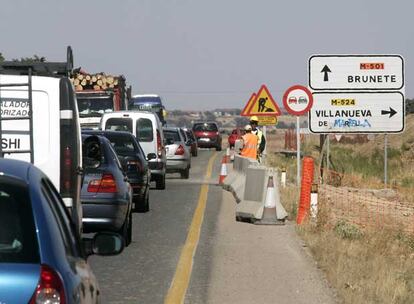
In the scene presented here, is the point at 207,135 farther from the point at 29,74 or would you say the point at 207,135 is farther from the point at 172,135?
the point at 29,74

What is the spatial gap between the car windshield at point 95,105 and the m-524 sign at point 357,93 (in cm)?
1212

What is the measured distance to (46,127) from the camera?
9195 millimetres

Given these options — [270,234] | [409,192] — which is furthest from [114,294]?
[409,192]

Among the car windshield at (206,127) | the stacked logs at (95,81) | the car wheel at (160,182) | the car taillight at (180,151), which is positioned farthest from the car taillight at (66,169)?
the car windshield at (206,127)

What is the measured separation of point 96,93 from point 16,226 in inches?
1187

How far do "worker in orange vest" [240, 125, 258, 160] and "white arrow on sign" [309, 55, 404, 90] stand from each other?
77.2 inches

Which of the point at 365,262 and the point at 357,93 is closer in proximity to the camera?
the point at 365,262

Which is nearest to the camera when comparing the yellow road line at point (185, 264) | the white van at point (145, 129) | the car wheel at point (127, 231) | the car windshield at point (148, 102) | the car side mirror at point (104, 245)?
the car side mirror at point (104, 245)

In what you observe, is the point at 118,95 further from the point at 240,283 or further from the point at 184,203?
the point at 240,283

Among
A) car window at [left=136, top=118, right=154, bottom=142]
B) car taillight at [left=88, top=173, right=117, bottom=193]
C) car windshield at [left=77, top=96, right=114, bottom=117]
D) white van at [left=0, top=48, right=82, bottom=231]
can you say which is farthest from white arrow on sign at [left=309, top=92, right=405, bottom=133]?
white van at [left=0, top=48, right=82, bottom=231]

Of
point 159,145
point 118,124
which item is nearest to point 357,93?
point 159,145

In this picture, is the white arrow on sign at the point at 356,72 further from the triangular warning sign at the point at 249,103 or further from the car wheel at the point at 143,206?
the car wheel at the point at 143,206

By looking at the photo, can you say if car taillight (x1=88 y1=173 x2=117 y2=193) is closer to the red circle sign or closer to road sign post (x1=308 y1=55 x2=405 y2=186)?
the red circle sign

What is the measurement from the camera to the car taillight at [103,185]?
12.3 metres
